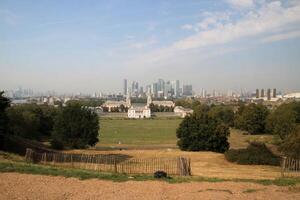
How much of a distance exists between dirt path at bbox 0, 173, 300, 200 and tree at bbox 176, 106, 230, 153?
29613 mm

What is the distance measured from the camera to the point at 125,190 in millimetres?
16250

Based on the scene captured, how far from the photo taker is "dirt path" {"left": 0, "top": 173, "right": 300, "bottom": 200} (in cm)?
1499

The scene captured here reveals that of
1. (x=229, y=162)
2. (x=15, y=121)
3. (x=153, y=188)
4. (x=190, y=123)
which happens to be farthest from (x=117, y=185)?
(x=15, y=121)

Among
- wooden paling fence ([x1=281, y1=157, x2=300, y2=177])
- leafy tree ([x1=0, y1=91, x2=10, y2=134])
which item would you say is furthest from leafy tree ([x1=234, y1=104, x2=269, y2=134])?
wooden paling fence ([x1=281, y1=157, x2=300, y2=177])

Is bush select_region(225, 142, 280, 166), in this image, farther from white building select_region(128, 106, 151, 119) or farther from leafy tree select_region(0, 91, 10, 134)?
white building select_region(128, 106, 151, 119)

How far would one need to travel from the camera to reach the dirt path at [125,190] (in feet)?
49.2

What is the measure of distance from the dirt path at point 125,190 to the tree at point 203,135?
29613 mm

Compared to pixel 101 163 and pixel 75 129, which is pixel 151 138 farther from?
→ pixel 101 163

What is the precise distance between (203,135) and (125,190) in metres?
32.5

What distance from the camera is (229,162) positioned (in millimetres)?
36469

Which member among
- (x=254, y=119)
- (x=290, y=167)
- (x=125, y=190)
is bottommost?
(x=254, y=119)

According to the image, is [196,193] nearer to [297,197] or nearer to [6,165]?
[297,197]

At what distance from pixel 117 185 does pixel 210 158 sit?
71.9ft

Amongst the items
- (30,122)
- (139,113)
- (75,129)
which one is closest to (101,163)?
(75,129)
